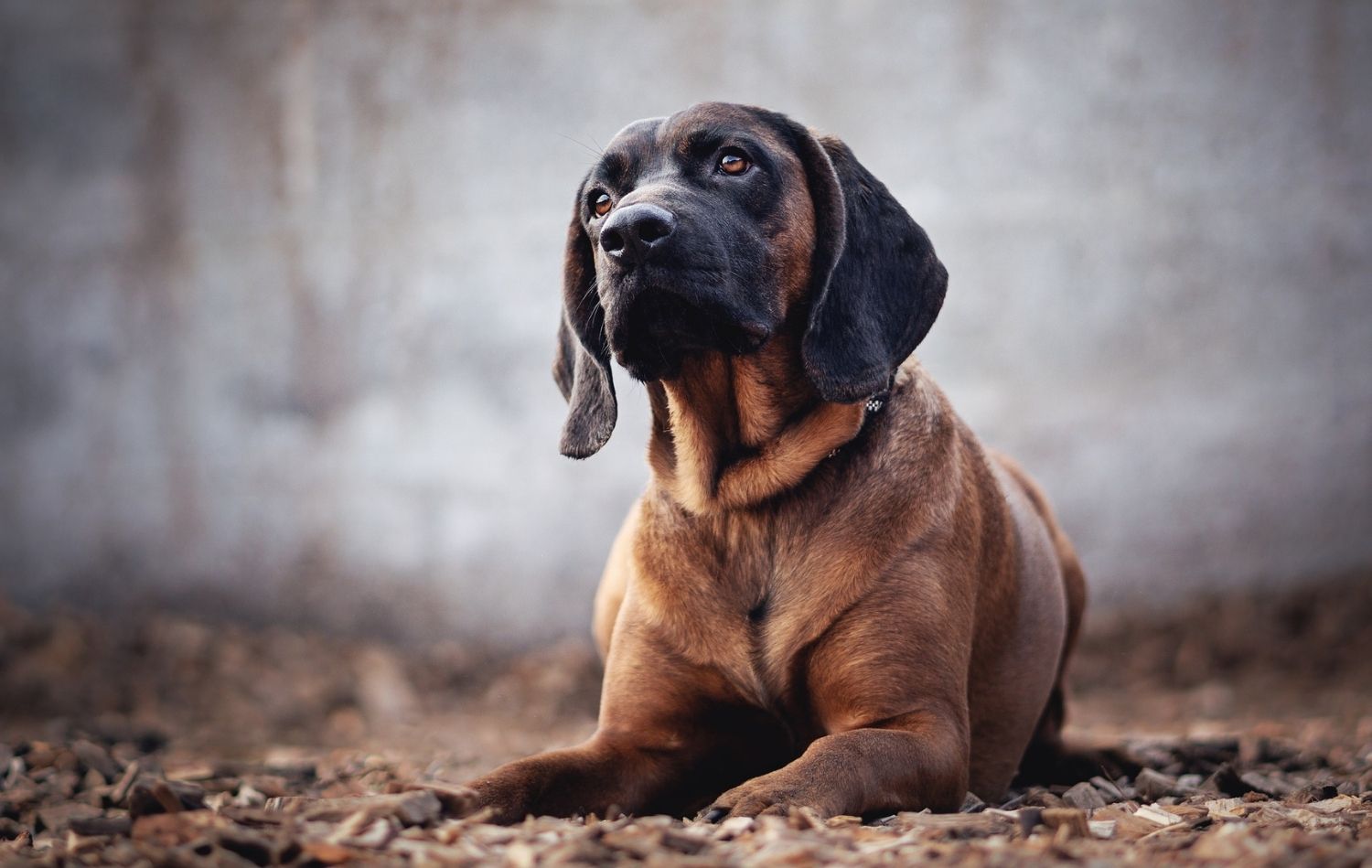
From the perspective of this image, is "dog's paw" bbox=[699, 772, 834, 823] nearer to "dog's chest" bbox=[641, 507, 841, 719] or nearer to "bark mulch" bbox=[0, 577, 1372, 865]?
"bark mulch" bbox=[0, 577, 1372, 865]

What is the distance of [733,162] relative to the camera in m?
3.36

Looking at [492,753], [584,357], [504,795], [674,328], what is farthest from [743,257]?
[492,753]

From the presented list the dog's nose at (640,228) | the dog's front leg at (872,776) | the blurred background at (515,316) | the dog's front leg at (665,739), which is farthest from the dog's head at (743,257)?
the blurred background at (515,316)

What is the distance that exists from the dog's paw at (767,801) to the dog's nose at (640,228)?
3.94 ft

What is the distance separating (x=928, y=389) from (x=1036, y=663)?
0.87 metres

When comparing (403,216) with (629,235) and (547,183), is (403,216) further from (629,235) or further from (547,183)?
(629,235)

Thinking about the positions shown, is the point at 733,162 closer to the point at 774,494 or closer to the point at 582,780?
the point at 774,494

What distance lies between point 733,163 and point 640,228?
0.46 m

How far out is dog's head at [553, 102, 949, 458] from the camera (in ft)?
10.1

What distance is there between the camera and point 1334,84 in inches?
293

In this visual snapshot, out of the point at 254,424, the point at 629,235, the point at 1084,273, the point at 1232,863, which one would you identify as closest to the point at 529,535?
the point at 254,424

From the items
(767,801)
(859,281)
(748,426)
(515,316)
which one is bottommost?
(767,801)

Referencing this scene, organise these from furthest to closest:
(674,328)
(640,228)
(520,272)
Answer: (520,272), (674,328), (640,228)

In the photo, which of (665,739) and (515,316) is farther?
(515,316)
